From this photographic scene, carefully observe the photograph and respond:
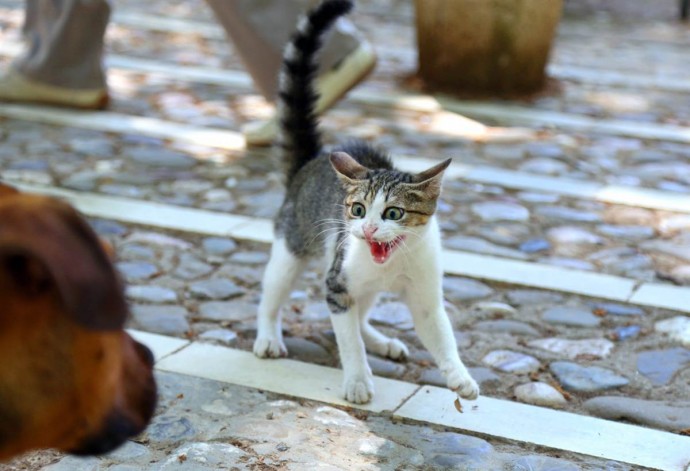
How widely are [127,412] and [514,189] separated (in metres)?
4.19

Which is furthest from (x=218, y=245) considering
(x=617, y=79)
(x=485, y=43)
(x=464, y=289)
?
(x=617, y=79)

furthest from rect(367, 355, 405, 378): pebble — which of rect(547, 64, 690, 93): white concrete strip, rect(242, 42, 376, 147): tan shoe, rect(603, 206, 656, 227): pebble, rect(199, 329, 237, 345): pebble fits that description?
rect(547, 64, 690, 93): white concrete strip

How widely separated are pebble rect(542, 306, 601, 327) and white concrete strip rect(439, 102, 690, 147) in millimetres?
2929

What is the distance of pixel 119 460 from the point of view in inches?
122

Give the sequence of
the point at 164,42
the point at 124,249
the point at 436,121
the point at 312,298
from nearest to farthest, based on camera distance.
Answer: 1. the point at 312,298
2. the point at 124,249
3. the point at 436,121
4. the point at 164,42

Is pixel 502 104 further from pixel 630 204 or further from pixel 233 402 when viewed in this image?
pixel 233 402

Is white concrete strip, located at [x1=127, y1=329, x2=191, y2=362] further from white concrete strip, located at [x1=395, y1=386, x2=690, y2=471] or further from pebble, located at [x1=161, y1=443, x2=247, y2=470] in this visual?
white concrete strip, located at [x1=395, y1=386, x2=690, y2=471]

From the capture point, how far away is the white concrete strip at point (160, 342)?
152 inches

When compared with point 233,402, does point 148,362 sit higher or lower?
higher

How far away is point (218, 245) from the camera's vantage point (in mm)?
4949

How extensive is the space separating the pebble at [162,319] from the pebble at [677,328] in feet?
6.28

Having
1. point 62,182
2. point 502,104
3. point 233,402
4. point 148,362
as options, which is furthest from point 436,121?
point 148,362

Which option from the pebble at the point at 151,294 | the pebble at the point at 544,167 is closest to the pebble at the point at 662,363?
the pebble at the point at 151,294

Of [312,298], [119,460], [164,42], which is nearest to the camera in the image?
[119,460]
